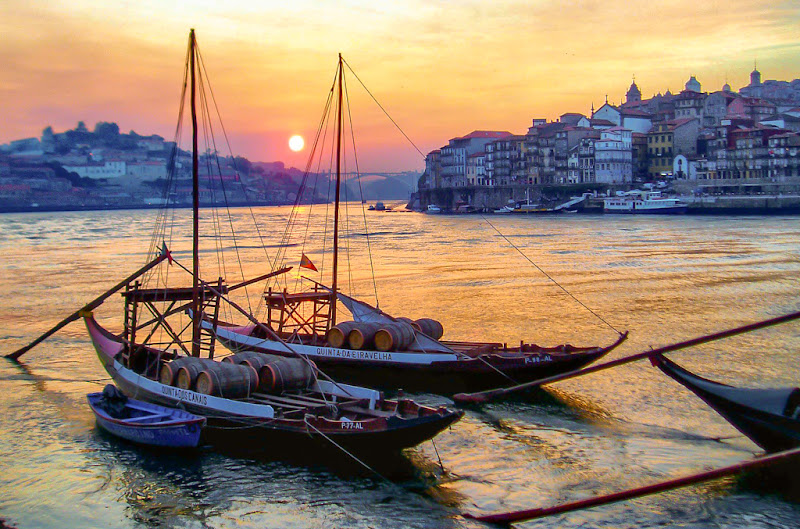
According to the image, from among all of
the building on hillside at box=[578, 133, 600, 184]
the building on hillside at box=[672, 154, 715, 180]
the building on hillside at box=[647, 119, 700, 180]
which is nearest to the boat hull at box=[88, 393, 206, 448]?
the building on hillside at box=[672, 154, 715, 180]

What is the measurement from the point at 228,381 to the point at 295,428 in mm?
1570

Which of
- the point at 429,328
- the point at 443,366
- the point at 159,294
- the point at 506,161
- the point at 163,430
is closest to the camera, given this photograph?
the point at 163,430

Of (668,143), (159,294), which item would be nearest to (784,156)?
(668,143)

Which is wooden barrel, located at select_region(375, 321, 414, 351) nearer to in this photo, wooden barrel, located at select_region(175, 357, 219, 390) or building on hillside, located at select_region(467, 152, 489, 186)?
wooden barrel, located at select_region(175, 357, 219, 390)

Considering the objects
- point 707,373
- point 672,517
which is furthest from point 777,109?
point 672,517

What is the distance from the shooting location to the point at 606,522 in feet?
31.0

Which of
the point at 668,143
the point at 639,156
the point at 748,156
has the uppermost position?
the point at 668,143

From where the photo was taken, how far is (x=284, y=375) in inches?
482

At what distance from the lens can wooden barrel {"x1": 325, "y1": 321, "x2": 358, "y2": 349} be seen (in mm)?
15906

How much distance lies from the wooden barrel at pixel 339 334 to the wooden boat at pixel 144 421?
4.29 metres

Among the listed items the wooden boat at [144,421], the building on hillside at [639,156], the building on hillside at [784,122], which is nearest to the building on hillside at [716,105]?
the building on hillside at [784,122]

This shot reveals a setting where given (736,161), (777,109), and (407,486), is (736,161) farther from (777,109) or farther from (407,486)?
(407,486)

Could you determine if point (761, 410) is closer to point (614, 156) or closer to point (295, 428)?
point (295, 428)

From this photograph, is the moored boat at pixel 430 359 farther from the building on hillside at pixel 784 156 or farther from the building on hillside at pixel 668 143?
the building on hillside at pixel 668 143
